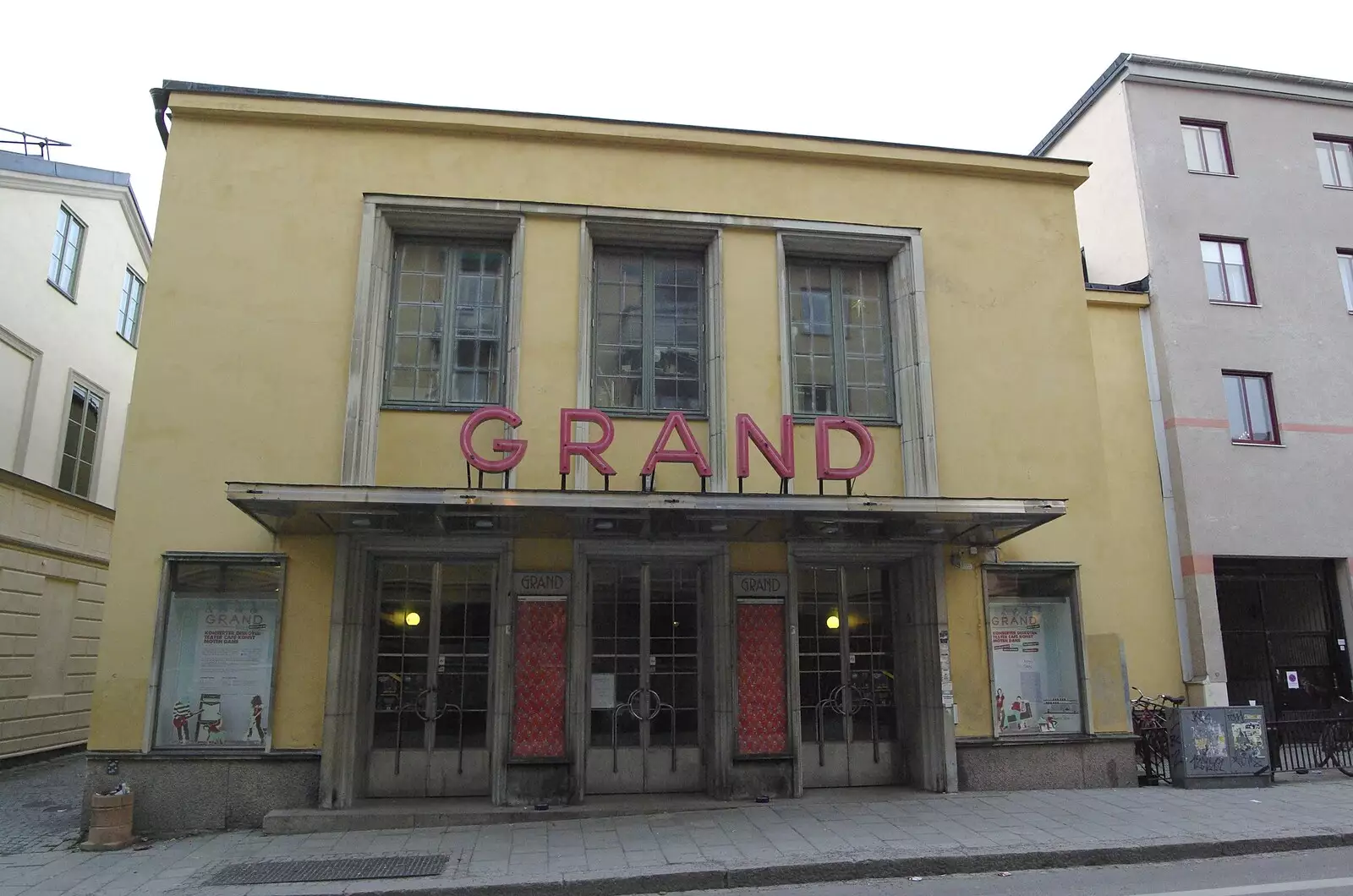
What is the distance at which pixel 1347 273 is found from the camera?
16984 millimetres

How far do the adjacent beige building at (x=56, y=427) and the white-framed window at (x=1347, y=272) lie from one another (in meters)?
23.9

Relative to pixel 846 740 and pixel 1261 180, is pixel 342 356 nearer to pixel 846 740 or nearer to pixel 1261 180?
pixel 846 740

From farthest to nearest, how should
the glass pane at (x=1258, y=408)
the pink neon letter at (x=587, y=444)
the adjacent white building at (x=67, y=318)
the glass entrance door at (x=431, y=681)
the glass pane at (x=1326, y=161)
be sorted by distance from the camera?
the glass pane at (x=1326, y=161) < the glass pane at (x=1258, y=408) < the adjacent white building at (x=67, y=318) < the glass entrance door at (x=431, y=681) < the pink neon letter at (x=587, y=444)

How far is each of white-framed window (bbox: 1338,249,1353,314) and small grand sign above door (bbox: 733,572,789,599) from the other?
1324 centimetres

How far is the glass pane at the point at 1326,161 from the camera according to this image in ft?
56.8

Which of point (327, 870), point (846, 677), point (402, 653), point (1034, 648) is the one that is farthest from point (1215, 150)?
point (327, 870)

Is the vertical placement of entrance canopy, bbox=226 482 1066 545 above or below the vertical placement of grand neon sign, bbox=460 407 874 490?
below

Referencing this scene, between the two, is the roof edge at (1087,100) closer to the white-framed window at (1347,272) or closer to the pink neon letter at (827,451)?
the white-framed window at (1347,272)

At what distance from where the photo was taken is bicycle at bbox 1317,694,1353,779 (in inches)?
509

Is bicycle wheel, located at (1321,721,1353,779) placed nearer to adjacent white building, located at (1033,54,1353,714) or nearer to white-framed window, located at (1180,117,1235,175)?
adjacent white building, located at (1033,54,1353,714)

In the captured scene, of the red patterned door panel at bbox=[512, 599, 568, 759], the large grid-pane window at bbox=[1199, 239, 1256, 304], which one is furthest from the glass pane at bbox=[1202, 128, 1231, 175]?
the red patterned door panel at bbox=[512, 599, 568, 759]

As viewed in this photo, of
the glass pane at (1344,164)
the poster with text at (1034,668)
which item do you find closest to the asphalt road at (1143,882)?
the poster with text at (1034,668)

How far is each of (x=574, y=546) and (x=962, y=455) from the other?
17.9ft

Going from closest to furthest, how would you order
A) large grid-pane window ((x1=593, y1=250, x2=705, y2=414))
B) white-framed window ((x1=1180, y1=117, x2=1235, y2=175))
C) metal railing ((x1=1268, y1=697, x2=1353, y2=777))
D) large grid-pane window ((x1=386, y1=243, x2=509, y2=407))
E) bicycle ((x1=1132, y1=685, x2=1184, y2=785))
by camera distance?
large grid-pane window ((x1=386, y1=243, x2=509, y2=407)) < large grid-pane window ((x1=593, y1=250, x2=705, y2=414)) < bicycle ((x1=1132, y1=685, x2=1184, y2=785)) < metal railing ((x1=1268, y1=697, x2=1353, y2=777)) < white-framed window ((x1=1180, y1=117, x2=1235, y2=175))
